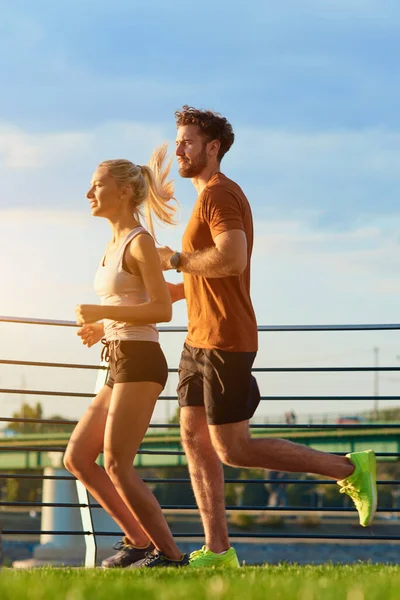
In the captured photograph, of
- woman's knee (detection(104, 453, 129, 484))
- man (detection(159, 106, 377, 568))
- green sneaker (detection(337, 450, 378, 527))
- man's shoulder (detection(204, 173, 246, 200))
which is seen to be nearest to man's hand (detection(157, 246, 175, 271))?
man (detection(159, 106, 377, 568))

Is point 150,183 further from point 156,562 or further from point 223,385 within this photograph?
point 156,562

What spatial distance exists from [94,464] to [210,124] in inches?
69.2

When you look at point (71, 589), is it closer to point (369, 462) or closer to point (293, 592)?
point (293, 592)

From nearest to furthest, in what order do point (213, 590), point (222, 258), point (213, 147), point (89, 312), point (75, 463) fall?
point (213, 590) < point (89, 312) < point (222, 258) < point (75, 463) < point (213, 147)

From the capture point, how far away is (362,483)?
517 cm

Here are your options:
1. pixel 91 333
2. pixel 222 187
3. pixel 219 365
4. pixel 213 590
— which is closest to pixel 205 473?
pixel 219 365

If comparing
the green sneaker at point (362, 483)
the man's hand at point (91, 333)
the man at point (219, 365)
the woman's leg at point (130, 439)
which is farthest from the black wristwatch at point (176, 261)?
the green sneaker at point (362, 483)

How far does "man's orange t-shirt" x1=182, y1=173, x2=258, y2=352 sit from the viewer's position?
16.2ft

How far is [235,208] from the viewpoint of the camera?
4.98m

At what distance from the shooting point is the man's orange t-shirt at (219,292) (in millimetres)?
4938

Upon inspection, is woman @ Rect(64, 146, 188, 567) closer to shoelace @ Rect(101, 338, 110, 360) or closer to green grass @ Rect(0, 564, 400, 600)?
shoelace @ Rect(101, 338, 110, 360)

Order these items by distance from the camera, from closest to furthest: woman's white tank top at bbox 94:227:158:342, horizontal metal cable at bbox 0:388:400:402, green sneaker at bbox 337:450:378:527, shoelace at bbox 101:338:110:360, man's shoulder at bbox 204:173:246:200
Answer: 1. woman's white tank top at bbox 94:227:158:342
2. shoelace at bbox 101:338:110:360
3. man's shoulder at bbox 204:173:246:200
4. green sneaker at bbox 337:450:378:527
5. horizontal metal cable at bbox 0:388:400:402

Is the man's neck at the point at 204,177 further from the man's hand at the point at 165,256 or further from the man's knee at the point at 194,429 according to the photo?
the man's knee at the point at 194,429

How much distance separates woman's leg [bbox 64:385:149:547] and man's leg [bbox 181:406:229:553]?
32 cm
